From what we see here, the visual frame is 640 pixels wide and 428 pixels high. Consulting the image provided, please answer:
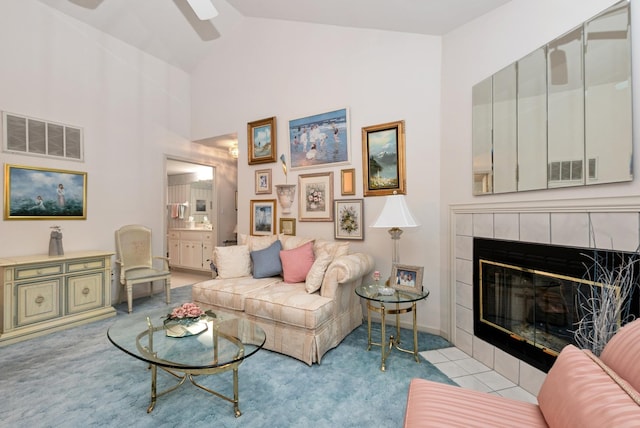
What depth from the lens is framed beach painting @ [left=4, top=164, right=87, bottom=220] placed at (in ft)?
10.1

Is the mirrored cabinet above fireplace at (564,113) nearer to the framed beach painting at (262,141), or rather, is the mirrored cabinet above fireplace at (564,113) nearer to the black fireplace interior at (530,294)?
the black fireplace interior at (530,294)

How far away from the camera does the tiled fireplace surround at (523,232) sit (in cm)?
152

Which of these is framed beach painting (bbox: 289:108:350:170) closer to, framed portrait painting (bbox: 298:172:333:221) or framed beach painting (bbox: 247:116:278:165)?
framed portrait painting (bbox: 298:172:333:221)

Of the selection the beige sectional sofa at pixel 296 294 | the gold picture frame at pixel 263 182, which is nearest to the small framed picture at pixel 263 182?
the gold picture frame at pixel 263 182

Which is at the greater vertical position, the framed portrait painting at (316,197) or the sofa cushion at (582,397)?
the framed portrait painting at (316,197)

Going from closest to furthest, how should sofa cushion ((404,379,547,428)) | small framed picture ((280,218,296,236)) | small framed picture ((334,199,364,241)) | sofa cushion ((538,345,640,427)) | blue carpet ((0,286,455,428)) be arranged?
1. sofa cushion ((538,345,640,427))
2. sofa cushion ((404,379,547,428))
3. blue carpet ((0,286,455,428))
4. small framed picture ((334,199,364,241))
5. small framed picture ((280,218,296,236))

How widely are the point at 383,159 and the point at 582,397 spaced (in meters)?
2.52

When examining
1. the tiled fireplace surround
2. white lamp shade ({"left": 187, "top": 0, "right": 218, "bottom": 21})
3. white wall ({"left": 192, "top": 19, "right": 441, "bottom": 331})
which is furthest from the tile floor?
white lamp shade ({"left": 187, "top": 0, "right": 218, "bottom": 21})

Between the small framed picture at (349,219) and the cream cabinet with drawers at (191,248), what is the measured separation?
2.89m

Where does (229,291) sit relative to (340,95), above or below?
below

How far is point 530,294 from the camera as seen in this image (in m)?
2.01

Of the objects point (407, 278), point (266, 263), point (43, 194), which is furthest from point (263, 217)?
point (43, 194)

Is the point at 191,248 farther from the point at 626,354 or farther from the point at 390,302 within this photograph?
the point at 626,354

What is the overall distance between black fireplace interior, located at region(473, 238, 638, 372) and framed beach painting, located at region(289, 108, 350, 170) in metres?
1.79
